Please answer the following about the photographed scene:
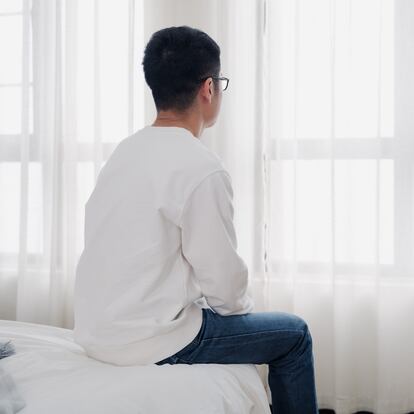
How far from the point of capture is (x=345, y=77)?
2256 millimetres

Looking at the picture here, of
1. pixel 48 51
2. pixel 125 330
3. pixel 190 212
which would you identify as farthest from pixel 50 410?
pixel 48 51

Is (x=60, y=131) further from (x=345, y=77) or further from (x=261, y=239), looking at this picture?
(x=345, y=77)

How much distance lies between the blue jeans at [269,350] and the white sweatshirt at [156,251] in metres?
0.04

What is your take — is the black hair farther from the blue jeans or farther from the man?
the blue jeans

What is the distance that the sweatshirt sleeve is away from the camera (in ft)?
4.36

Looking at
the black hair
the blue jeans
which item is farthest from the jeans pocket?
the black hair

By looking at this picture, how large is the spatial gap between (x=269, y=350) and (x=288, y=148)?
1.08 metres

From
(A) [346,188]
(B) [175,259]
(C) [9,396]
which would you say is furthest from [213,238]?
(A) [346,188]

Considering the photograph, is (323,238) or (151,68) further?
(323,238)

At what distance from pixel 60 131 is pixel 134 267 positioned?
1359 mm

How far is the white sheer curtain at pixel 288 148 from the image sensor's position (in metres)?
2.26

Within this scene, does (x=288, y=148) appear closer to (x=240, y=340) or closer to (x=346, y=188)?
(x=346, y=188)

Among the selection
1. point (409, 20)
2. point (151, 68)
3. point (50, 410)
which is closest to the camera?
point (50, 410)

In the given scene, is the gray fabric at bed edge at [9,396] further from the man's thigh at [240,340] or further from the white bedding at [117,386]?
the man's thigh at [240,340]
